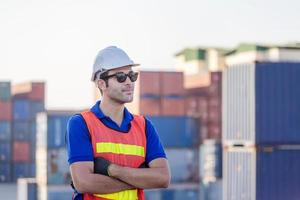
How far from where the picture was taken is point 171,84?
50.9 m

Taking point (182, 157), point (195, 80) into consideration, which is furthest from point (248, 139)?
point (195, 80)

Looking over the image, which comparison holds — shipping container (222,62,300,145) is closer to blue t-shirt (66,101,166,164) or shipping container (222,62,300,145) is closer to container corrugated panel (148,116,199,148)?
container corrugated panel (148,116,199,148)

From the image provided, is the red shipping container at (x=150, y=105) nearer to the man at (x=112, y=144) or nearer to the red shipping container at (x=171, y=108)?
the red shipping container at (x=171, y=108)

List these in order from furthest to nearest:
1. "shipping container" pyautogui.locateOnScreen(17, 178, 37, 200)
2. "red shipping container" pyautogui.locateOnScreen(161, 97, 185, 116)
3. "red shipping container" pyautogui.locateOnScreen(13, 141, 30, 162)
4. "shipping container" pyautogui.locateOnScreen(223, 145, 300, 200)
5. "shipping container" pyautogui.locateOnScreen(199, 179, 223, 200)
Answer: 1. "red shipping container" pyautogui.locateOnScreen(13, 141, 30, 162)
2. "red shipping container" pyautogui.locateOnScreen(161, 97, 185, 116)
3. "shipping container" pyautogui.locateOnScreen(17, 178, 37, 200)
4. "shipping container" pyautogui.locateOnScreen(199, 179, 223, 200)
5. "shipping container" pyautogui.locateOnScreen(223, 145, 300, 200)

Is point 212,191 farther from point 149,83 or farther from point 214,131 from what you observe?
point 149,83

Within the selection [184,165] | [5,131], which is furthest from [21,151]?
[184,165]

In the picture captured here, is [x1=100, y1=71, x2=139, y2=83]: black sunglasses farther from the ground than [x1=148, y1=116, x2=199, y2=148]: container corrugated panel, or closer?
farther from the ground

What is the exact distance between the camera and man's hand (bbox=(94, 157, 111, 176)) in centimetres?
398

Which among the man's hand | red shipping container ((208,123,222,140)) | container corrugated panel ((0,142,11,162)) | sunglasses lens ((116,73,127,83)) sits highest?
sunglasses lens ((116,73,127,83))

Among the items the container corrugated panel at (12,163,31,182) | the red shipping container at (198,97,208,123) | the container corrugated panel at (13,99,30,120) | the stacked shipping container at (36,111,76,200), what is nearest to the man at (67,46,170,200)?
the stacked shipping container at (36,111,76,200)

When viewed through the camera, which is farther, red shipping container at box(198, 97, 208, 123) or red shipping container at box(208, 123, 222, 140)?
red shipping container at box(198, 97, 208, 123)

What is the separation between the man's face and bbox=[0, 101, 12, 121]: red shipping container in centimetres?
6478

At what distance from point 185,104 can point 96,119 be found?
1826 inches

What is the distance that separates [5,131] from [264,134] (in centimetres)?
4170
